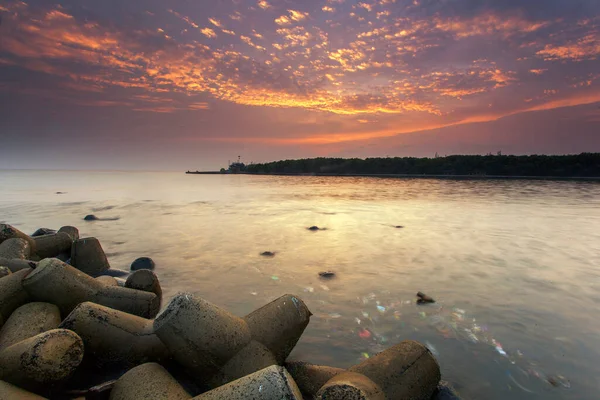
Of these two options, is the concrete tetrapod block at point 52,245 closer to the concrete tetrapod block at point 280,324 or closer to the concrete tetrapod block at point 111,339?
the concrete tetrapod block at point 111,339

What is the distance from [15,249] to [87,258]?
3.99 ft

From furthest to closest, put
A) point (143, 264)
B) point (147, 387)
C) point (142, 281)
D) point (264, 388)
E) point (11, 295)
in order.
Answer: point (143, 264) < point (142, 281) < point (11, 295) < point (147, 387) < point (264, 388)

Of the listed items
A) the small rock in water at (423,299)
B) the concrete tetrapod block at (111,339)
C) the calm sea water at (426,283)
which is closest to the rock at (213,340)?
the concrete tetrapod block at (111,339)

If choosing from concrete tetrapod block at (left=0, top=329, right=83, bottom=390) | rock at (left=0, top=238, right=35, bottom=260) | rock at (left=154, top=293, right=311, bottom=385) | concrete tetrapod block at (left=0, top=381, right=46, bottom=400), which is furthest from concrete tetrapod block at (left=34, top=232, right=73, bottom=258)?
rock at (left=154, top=293, right=311, bottom=385)

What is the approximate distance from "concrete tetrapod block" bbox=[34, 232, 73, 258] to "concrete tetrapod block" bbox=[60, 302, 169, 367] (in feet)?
18.3

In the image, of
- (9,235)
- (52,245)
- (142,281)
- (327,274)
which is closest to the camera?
(142,281)

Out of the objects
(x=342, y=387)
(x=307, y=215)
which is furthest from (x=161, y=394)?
(x=307, y=215)

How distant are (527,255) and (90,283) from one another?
11026 millimetres

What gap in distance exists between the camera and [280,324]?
359 centimetres

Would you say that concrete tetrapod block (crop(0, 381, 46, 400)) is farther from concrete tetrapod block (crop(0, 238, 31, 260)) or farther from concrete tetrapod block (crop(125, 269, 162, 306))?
concrete tetrapod block (crop(0, 238, 31, 260))

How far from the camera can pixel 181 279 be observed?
7980mm

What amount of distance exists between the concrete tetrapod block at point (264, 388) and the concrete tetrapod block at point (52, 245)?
7.50 metres

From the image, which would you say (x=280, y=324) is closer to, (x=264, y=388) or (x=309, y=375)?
(x=309, y=375)

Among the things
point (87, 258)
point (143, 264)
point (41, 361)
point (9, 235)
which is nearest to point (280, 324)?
point (41, 361)
